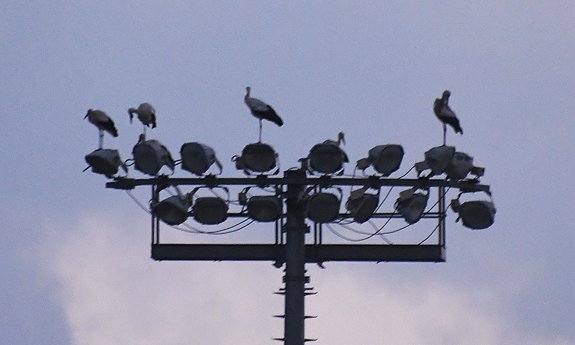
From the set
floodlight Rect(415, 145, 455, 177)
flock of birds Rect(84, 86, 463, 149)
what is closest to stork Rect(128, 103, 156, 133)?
flock of birds Rect(84, 86, 463, 149)

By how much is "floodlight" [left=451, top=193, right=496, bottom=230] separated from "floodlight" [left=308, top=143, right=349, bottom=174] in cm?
227

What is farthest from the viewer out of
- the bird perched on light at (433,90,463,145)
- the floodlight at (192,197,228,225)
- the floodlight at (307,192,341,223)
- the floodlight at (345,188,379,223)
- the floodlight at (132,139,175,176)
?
the bird perched on light at (433,90,463,145)

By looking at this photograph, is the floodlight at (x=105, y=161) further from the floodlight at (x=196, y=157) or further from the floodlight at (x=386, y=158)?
the floodlight at (x=386, y=158)

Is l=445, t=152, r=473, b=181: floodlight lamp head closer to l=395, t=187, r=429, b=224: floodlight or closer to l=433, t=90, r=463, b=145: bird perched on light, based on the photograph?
l=395, t=187, r=429, b=224: floodlight

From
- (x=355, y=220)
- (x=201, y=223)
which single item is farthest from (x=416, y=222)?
(x=201, y=223)

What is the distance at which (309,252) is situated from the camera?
3422cm

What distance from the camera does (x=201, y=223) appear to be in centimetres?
3388

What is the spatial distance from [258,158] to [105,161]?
2.27 meters

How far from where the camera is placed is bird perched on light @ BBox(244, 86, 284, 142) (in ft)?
119

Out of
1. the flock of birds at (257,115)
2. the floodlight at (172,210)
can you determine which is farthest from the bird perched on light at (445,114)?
the floodlight at (172,210)

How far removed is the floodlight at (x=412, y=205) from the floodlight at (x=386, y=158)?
74 centimetres

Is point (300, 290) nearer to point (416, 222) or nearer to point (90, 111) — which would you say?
point (416, 222)

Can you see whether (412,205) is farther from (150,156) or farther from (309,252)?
(150,156)

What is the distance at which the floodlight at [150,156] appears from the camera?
33.5 m
